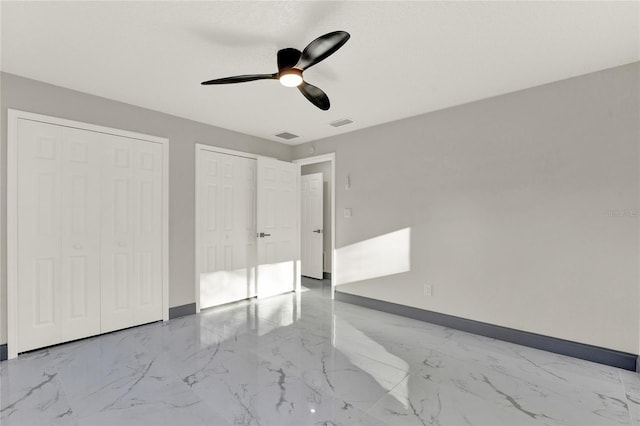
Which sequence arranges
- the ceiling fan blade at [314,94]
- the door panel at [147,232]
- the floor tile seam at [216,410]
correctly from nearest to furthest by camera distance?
the floor tile seam at [216,410]
the ceiling fan blade at [314,94]
the door panel at [147,232]

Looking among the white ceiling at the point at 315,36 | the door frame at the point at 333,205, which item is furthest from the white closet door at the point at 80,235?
the door frame at the point at 333,205

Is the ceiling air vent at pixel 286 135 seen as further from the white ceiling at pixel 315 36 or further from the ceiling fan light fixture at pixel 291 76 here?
the ceiling fan light fixture at pixel 291 76

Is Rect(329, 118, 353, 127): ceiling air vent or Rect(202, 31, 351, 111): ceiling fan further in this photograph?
Rect(329, 118, 353, 127): ceiling air vent

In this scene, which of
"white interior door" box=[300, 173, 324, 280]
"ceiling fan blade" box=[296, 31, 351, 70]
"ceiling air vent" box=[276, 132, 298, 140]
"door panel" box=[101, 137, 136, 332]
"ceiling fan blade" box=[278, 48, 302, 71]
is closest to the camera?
"ceiling fan blade" box=[296, 31, 351, 70]

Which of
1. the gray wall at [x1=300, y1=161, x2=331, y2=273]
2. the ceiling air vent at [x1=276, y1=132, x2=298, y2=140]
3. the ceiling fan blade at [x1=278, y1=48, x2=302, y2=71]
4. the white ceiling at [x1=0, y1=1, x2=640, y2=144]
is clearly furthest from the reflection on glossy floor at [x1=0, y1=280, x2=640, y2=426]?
the gray wall at [x1=300, y1=161, x2=331, y2=273]

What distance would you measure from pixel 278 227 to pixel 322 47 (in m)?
3.18

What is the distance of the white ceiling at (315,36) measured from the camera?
1815mm

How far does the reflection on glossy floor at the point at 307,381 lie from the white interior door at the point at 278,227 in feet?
4.60

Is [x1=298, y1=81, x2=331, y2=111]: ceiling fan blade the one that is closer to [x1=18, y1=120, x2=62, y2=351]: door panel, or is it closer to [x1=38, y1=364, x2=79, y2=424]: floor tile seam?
[x1=18, y1=120, x2=62, y2=351]: door panel

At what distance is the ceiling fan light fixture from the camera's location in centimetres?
206

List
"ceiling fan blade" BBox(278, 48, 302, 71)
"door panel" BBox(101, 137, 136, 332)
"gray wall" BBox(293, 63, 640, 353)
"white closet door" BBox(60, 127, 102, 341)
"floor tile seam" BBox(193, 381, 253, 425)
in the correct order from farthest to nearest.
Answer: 1. "door panel" BBox(101, 137, 136, 332)
2. "white closet door" BBox(60, 127, 102, 341)
3. "gray wall" BBox(293, 63, 640, 353)
4. "ceiling fan blade" BBox(278, 48, 302, 71)
5. "floor tile seam" BBox(193, 381, 253, 425)

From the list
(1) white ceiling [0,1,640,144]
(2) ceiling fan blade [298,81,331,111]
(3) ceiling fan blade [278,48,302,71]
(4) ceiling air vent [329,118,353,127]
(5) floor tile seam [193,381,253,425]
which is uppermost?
(1) white ceiling [0,1,640,144]

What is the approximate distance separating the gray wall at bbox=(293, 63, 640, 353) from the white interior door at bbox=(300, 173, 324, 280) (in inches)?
82.7

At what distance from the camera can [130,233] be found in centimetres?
327
